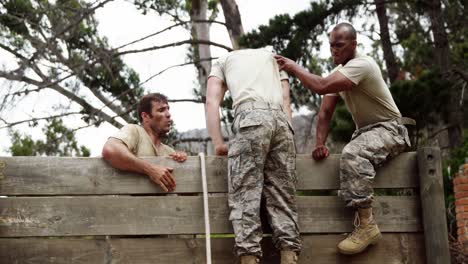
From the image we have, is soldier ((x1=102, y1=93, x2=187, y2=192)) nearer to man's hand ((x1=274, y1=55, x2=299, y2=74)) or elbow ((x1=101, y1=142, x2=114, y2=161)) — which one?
elbow ((x1=101, y1=142, x2=114, y2=161))

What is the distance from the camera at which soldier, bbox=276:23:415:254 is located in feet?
13.0

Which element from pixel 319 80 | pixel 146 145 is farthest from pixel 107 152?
pixel 319 80

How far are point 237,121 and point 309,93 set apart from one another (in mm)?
8359

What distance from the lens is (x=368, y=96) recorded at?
4.29m

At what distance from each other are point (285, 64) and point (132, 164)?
3.45 feet

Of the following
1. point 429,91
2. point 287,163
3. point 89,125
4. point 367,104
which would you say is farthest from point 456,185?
point 89,125

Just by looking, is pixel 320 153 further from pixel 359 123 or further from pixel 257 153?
pixel 257 153

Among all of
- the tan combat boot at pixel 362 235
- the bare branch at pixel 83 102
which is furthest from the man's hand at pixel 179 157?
the bare branch at pixel 83 102

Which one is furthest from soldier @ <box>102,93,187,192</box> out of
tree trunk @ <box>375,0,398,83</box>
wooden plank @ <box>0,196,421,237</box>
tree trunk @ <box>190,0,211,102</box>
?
tree trunk @ <box>190,0,211,102</box>

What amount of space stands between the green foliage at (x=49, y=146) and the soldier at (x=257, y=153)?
12112mm

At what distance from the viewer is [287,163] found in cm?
389

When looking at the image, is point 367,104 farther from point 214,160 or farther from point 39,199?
point 39,199

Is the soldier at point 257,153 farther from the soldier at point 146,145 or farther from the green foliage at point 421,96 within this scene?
the green foliage at point 421,96

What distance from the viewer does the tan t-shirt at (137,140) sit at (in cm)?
414
